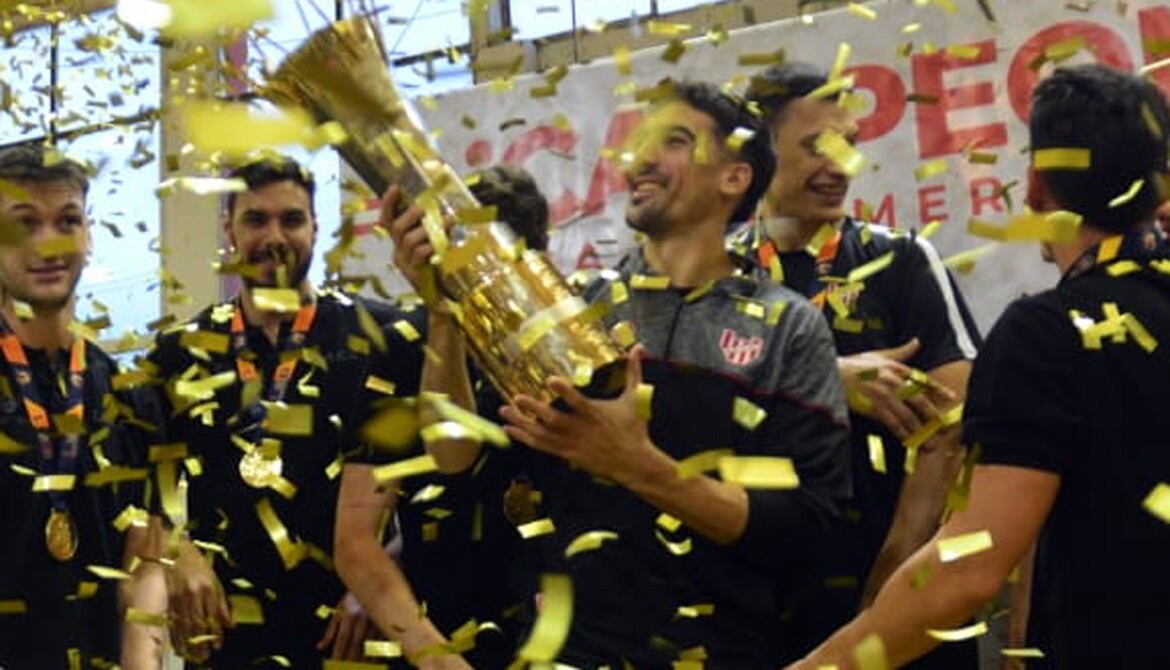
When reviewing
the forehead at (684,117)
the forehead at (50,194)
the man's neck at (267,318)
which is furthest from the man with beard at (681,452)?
the forehead at (50,194)

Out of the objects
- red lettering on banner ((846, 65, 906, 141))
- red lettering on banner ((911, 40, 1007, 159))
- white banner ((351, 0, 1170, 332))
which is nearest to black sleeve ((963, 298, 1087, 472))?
white banner ((351, 0, 1170, 332))

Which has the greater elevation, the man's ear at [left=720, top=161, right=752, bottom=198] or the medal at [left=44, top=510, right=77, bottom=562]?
the man's ear at [left=720, top=161, right=752, bottom=198]

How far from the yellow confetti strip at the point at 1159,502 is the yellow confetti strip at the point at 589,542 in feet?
2.14

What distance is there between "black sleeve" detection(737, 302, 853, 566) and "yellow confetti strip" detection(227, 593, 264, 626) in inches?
34.2

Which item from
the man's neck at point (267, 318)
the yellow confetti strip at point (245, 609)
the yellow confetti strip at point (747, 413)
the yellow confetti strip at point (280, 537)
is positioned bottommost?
the yellow confetti strip at point (245, 609)

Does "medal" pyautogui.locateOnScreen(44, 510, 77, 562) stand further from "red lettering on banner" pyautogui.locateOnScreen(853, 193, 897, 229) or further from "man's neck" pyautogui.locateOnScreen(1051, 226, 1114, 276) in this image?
"red lettering on banner" pyautogui.locateOnScreen(853, 193, 897, 229)

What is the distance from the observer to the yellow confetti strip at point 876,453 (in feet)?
7.72

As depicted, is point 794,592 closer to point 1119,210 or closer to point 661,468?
point 661,468

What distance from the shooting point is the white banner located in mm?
3857

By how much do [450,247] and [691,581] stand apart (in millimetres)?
507

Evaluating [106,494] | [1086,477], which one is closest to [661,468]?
[1086,477]

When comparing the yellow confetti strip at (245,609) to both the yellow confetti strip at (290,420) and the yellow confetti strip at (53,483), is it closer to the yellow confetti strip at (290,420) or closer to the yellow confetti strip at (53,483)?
the yellow confetti strip at (53,483)

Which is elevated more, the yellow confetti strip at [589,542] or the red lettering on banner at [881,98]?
the red lettering on banner at [881,98]

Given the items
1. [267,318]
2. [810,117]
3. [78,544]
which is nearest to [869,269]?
[810,117]
